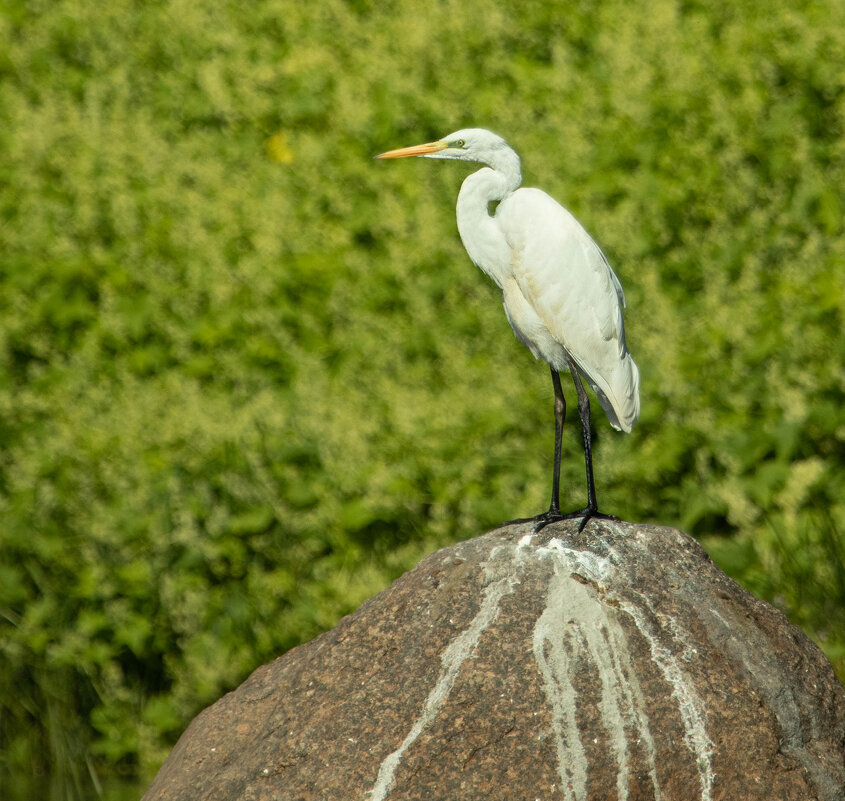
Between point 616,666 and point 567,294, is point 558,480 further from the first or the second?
point 616,666

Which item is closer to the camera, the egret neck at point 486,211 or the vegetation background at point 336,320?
the egret neck at point 486,211

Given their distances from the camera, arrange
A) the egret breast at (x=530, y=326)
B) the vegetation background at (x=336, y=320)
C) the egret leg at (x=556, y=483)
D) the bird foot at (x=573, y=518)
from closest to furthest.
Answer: the bird foot at (x=573, y=518) < the egret leg at (x=556, y=483) < the egret breast at (x=530, y=326) < the vegetation background at (x=336, y=320)

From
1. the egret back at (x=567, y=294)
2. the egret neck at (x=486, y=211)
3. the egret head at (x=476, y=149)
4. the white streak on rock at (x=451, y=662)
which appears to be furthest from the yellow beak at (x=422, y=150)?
the white streak on rock at (x=451, y=662)

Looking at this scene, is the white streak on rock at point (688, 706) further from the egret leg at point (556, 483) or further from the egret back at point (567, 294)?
the egret back at point (567, 294)

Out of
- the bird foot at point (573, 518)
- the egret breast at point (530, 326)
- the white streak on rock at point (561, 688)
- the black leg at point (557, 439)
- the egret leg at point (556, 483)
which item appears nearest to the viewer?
the white streak on rock at point (561, 688)

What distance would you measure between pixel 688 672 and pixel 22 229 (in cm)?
643

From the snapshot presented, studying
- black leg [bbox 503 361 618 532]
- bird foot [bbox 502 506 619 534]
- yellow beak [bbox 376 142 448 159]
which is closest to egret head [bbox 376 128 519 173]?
yellow beak [bbox 376 142 448 159]

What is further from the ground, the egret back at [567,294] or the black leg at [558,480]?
the egret back at [567,294]

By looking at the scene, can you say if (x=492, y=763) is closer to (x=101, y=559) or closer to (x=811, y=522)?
(x=811, y=522)

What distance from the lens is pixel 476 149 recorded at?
12.6 feet

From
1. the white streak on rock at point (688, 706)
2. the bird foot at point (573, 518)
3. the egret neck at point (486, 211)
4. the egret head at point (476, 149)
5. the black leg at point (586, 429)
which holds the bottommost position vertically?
the white streak on rock at point (688, 706)

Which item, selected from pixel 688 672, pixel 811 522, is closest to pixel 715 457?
pixel 811 522

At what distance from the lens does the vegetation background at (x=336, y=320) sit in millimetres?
4953

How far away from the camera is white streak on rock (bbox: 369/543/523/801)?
118 inches
